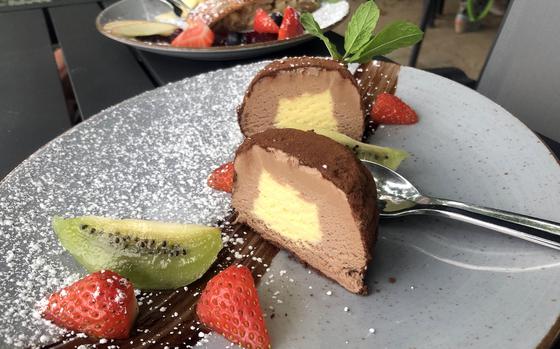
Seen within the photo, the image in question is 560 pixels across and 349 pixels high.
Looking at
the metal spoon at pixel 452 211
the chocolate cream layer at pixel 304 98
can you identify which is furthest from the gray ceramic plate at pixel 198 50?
the metal spoon at pixel 452 211

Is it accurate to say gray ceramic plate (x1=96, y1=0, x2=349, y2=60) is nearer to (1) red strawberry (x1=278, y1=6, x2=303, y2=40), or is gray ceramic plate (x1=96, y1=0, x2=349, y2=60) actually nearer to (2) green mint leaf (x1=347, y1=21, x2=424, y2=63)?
(1) red strawberry (x1=278, y1=6, x2=303, y2=40)

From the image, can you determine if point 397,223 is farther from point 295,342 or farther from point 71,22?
point 71,22

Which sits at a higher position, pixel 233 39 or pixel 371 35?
pixel 371 35

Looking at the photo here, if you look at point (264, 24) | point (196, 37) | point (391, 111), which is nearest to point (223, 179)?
point (391, 111)

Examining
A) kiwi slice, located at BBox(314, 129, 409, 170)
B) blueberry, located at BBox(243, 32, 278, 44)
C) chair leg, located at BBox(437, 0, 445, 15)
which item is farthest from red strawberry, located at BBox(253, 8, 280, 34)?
chair leg, located at BBox(437, 0, 445, 15)

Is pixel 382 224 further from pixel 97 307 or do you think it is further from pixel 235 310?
pixel 97 307

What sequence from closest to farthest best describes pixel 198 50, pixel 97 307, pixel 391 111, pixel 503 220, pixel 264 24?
1. pixel 97 307
2. pixel 503 220
3. pixel 391 111
4. pixel 198 50
5. pixel 264 24

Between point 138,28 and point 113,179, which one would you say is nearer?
point 113,179
